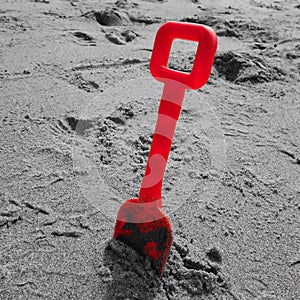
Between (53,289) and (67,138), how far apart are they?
0.74 metres

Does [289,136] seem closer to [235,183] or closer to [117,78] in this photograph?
[235,183]

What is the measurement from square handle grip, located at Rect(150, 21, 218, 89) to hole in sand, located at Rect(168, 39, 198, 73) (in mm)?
1503

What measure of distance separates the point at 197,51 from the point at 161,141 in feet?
0.82

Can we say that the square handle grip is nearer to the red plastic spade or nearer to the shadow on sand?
the red plastic spade

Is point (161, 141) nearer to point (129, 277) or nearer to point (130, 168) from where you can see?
point (129, 277)

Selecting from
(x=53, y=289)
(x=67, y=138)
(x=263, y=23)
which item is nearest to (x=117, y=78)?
(x=67, y=138)

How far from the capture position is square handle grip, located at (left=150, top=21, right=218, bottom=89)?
0.71m

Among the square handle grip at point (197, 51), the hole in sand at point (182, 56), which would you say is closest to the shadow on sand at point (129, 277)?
the square handle grip at point (197, 51)

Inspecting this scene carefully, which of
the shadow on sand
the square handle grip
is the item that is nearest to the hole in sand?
the square handle grip

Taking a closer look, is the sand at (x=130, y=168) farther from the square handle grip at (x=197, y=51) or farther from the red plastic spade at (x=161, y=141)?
the square handle grip at (x=197, y=51)

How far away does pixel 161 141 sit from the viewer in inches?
32.9

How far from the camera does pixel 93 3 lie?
3371mm

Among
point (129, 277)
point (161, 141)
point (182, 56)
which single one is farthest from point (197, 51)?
point (182, 56)

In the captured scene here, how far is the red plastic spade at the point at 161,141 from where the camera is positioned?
719mm
